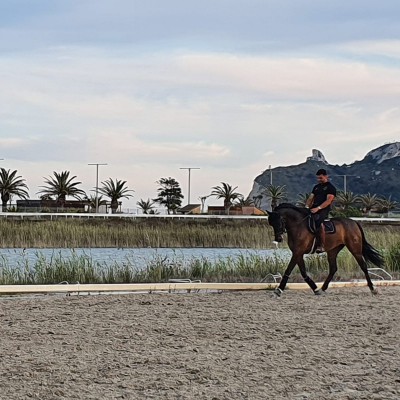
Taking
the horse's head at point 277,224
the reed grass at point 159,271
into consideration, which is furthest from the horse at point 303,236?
the reed grass at point 159,271

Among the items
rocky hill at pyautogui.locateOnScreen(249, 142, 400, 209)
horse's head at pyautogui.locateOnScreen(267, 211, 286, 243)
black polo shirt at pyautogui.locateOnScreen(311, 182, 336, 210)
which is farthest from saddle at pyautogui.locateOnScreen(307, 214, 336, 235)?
rocky hill at pyautogui.locateOnScreen(249, 142, 400, 209)

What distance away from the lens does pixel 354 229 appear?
13484mm

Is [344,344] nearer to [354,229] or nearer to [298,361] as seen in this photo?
[298,361]

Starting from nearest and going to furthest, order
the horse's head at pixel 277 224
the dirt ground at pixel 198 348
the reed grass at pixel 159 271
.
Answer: the dirt ground at pixel 198 348 < the horse's head at pixel 277 224 < the reed grass at pixel 159 271

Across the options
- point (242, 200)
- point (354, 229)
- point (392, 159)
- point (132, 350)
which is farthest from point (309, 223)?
point (392, 159)

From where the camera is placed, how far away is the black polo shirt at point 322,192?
42.4 feet

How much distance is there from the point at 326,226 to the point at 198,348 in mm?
5689

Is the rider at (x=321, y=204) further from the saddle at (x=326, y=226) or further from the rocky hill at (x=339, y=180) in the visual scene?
the rocky hill at (x=339, y=180)

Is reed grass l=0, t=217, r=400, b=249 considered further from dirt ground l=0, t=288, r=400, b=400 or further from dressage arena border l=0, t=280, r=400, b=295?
dirt ground l=0, t=288, r=400, b=400

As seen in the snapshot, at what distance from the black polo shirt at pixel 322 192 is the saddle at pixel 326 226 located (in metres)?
0.23

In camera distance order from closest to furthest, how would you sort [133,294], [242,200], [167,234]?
[133,294] → [167,234] → [242,200]

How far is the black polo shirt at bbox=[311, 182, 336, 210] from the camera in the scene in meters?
12.9

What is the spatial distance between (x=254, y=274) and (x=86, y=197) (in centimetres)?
6265

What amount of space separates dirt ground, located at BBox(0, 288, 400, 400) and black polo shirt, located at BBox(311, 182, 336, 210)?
169cm
